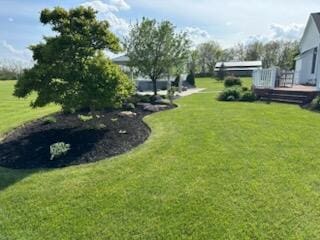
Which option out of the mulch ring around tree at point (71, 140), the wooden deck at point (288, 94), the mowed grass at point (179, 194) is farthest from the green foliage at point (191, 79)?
the mowed grass at point (179, 194)

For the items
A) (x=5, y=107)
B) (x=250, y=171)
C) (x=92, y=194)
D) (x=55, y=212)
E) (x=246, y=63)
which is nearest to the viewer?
(x=55, y=212)

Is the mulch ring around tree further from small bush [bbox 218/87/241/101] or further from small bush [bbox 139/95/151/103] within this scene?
small bush [bbox 218/87/241/101]

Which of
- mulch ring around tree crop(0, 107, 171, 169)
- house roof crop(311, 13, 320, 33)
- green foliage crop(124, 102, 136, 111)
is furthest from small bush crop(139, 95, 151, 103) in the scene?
house roof crop(311, 13, 320, 33)

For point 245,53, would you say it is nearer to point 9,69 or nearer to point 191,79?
point 191,79

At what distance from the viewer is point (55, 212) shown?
4.22 meters

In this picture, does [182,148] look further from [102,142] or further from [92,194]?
[92,194]

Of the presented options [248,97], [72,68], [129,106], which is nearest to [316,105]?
[248,97]

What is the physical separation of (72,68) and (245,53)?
2184 inches

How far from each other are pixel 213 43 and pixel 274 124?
177 feet

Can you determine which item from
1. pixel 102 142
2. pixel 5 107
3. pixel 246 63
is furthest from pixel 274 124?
pixel 246 63

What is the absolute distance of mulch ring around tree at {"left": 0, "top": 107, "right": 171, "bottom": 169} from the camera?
6.08 meters

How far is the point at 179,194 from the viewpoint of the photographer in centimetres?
446

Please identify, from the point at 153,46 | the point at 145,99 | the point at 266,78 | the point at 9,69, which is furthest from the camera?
the point at 9,69

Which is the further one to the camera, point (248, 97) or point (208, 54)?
point (208, 54)
